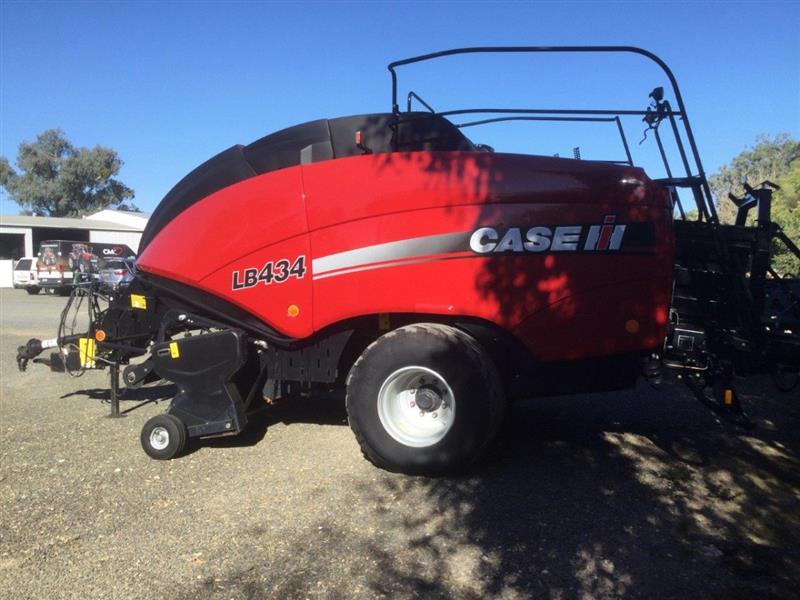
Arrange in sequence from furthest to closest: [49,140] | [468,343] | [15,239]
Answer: [49,140], [15,239], [468,343]

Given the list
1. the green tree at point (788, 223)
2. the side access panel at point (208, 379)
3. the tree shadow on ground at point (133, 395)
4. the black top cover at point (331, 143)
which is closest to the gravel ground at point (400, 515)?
the side access panel at point (208, 379)

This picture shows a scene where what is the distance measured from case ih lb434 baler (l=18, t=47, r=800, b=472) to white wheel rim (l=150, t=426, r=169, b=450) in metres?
0.01

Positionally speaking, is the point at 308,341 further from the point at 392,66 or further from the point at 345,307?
the point at 392,66

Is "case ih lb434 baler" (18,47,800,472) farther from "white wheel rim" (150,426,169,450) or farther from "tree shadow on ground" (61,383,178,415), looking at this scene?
"tree shadow on ground" (61,383,178,415)

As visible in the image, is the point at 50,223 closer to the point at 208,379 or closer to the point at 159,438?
the point at 159,438

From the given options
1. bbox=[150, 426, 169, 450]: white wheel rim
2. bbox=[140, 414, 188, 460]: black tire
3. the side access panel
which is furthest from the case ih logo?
bbox=[150, 426, 169, 450]: white wheel rim

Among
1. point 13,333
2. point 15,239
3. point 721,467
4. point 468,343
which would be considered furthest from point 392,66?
point 15,239

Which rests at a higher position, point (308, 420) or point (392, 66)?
point (392, 66)

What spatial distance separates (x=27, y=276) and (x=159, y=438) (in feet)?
81.8

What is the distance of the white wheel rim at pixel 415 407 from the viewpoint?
4.50 meters

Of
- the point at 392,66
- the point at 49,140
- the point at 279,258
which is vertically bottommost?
the point at 279,258

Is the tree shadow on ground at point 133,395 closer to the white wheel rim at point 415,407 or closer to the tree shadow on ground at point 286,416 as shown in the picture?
the tree shadow on ground at point 286,416

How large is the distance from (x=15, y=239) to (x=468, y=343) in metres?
40.3

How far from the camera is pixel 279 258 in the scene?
4.69 metres
